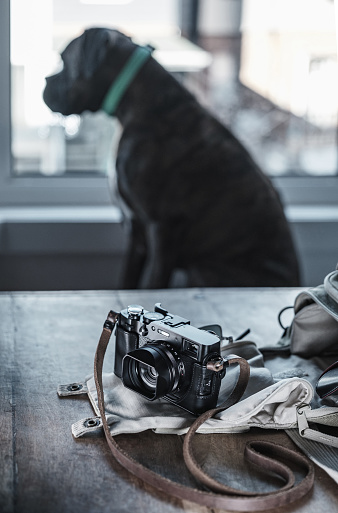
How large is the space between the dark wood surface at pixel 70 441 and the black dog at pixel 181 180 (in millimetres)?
715

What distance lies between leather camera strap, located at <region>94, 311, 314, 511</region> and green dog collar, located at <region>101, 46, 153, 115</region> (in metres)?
1.28

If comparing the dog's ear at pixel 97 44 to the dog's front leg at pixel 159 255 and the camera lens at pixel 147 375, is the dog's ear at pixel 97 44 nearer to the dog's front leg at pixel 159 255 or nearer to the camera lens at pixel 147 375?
the dog's front leg at pixel 159 255

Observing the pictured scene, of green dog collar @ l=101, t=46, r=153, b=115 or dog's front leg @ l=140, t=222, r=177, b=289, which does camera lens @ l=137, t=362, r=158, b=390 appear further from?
green dog collar @ l=101, t=46, r=153, b=115

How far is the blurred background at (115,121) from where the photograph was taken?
229 centimetres

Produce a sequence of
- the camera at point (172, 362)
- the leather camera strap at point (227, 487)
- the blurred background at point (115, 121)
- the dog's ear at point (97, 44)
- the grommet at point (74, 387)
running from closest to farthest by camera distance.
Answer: the leather camera strap at point (227, 487) < the camera at point (172, 362) < the grommet at point (74, 387) < the dog's ear at point (97, 44) < the blurred background at point (115, 121)

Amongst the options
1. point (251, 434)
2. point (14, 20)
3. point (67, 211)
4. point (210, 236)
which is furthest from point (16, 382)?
point (14, 20)

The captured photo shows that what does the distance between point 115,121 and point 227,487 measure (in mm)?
1746

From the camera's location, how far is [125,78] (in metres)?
1.92

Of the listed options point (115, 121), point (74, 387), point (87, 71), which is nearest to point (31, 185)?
point (115, 121)

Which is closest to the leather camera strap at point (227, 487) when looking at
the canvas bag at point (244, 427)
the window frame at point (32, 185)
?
the canvas bag at point (244, 427)

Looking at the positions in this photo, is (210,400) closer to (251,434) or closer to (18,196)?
(251,434)

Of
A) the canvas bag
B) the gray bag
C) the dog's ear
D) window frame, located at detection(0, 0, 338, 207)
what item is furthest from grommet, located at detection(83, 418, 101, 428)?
window frame, located at detection(0, 0, 338, 207)

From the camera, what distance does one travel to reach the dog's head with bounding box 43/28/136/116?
1883 mm

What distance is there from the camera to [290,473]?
692 mm
